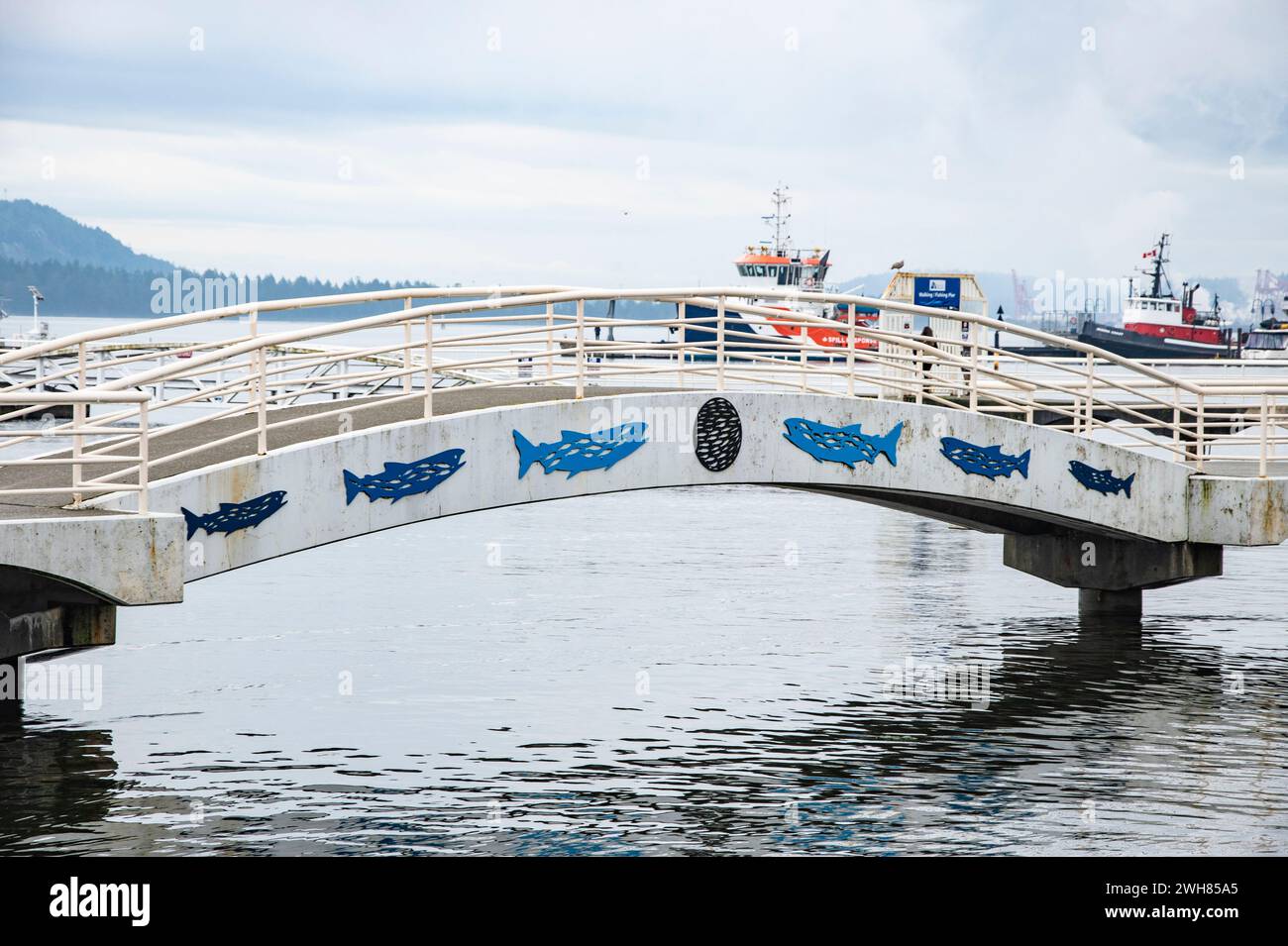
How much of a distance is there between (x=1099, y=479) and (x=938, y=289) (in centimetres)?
3667

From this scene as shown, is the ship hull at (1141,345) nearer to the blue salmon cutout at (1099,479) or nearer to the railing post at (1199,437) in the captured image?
the railing post at (1199,437)

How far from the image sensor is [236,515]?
1516 centimetres

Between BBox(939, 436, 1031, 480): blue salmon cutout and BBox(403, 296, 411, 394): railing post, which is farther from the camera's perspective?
BBox(939, 436, 1031, 480): blue salmon cutout

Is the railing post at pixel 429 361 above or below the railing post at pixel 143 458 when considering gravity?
above

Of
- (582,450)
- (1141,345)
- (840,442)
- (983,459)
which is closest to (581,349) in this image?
(582,450)

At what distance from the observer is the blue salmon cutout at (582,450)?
17281mm

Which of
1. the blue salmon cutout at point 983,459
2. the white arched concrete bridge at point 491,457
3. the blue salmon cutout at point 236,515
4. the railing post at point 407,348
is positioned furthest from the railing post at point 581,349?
the blue salmon cutout at point 983,459

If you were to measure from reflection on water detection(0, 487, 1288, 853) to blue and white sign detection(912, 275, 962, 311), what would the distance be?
25.2 metres

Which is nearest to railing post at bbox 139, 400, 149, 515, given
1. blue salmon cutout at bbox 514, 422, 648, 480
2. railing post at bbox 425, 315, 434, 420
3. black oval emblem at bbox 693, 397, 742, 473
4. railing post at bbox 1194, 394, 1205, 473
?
railing post at bbox 425, 315, 434, 420

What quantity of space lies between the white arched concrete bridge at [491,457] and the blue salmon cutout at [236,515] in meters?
0.02

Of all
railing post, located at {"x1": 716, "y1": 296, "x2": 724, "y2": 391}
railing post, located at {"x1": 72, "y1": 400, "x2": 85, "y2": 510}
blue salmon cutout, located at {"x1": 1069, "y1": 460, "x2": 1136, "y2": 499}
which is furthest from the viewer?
blue salmon cutout, located at {"x1": 1069, "y1": 460, "x2": 1136, "y2": 499}

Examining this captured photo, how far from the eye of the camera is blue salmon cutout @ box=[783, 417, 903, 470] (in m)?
19.1

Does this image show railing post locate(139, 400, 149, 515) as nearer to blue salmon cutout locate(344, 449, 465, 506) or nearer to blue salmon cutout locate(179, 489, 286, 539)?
blue salmon cutout locate(179, 489, 286, 539)
